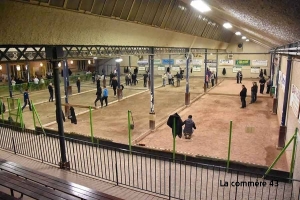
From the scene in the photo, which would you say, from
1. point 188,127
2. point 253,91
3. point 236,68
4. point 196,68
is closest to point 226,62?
point 236,68

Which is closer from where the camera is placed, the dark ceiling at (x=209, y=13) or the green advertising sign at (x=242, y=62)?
the dark ceiling at (x=209, y=13)

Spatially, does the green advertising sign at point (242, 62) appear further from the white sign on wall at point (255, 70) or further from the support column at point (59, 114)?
the support column at point (59, 114)

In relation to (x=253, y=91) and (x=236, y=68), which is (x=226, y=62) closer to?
(x=236, y=68)

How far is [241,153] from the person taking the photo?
8.84m

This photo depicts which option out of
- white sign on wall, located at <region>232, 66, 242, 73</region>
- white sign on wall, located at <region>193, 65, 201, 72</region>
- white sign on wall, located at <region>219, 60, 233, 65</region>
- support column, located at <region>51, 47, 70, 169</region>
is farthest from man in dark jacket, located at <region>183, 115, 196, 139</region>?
A: white sign on wall, located at <region>219, 60, 233, 65</region>

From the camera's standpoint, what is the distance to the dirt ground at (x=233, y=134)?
8789 mm

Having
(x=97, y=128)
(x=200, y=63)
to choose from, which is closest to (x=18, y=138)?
(x=97, y=128)

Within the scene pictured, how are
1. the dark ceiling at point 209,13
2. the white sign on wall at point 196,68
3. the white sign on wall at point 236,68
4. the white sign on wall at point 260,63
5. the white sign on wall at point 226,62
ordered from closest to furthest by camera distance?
the dark ceiling at point 209,13
the white sign on wall at point 260,63
the white sign on wall at point 236,68
the white sign on wall at point 226,62
the white sign on wall at point 196,68

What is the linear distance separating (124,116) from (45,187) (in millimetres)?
8847

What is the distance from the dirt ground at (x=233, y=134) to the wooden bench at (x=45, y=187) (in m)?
4.52

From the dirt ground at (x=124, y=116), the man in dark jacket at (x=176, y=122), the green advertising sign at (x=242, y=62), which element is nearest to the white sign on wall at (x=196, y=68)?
the green advertising sign at (x=242, y=62)

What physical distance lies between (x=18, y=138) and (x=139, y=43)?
22.2 feet

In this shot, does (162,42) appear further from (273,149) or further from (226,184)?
(226,184)

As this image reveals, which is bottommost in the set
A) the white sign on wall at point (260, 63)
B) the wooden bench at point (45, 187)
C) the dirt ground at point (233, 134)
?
the dirt ground at point (233, 134)
